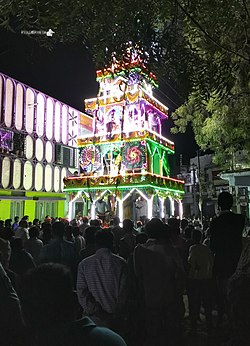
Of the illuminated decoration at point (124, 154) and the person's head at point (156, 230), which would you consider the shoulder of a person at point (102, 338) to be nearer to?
the person's head at point (156, 230)

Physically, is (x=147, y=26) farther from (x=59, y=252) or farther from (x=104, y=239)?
(x=59, y=252)

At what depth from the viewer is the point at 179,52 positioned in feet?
13.8

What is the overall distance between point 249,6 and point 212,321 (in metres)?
5.20

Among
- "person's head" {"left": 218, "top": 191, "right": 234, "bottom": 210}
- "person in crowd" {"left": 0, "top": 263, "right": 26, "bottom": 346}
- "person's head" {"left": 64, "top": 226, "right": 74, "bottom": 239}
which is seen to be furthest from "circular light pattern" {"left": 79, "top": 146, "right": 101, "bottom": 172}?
"person in crowd" {"left": 0, "top": 263, "right": 26, "bottom": 346}

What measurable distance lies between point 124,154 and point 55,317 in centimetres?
1862

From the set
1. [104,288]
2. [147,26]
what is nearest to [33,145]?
[147,26]

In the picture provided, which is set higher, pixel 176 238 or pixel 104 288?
pixel 176 238

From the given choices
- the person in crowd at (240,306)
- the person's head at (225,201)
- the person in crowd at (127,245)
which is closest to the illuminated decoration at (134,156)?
the person in crowd at (127,245)

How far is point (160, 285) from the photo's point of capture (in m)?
3.97

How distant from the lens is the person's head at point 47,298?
5.23 feet

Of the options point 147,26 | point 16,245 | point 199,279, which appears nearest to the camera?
point 147,26

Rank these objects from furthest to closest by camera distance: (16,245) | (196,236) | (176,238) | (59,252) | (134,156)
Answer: (134,156) → (176,238) → (196,236) → (59,252) → (16,245)

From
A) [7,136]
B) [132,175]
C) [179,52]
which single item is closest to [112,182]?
[132,175]

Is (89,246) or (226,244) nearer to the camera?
(226,244)
